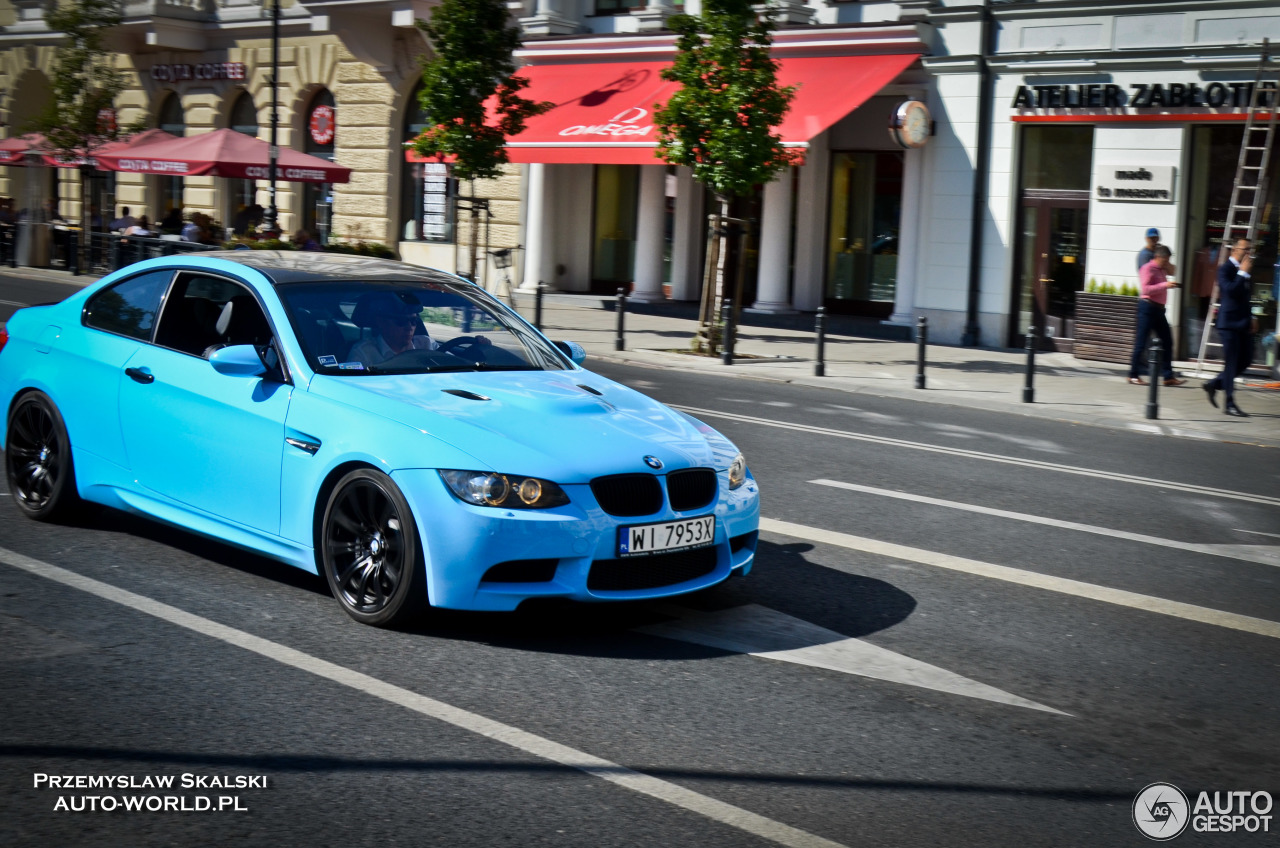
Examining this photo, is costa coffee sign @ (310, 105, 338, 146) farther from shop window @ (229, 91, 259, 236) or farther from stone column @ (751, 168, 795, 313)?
stone column @ (751, 168, 795, 313)

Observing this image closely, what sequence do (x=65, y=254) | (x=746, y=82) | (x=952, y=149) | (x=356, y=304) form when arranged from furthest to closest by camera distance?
1. (x=65, y=254)
2. (x=952, y=149)
3. (x=746, y=82)
4. (x=356, y=304)

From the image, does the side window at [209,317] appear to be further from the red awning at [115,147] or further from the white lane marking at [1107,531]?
the red awning at [115,147]

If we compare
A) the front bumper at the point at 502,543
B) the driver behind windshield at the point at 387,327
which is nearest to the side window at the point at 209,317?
the driver behind windshield at the point at 387,327

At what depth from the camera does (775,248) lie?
25922 millimetres

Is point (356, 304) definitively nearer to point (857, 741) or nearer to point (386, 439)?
point (386, 439)

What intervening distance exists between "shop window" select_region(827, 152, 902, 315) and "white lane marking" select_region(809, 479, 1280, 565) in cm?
1581

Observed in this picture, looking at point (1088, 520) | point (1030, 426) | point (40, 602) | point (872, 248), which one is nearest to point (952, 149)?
point (872, 248)

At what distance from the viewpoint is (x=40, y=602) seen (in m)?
5.92

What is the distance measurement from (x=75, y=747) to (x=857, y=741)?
252cm

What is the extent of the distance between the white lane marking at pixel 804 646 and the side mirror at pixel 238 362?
2.06 m

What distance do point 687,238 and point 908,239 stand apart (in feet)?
17.8

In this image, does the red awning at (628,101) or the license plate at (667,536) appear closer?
the license plate at (667,536)

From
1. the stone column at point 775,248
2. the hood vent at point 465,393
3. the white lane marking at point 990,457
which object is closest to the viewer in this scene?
the hood vent at point 465,393

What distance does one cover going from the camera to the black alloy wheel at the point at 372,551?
554 centimetres
